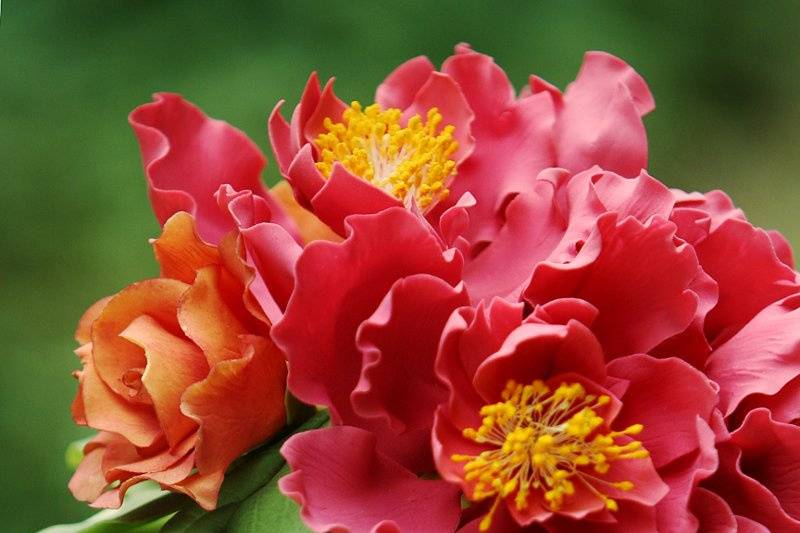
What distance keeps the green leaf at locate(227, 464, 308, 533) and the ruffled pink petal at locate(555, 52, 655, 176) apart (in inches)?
8.8

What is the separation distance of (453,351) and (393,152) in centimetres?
14

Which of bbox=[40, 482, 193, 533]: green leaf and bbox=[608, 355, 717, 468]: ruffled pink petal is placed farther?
bbox=[40, 482, 193, 533]: green leaf

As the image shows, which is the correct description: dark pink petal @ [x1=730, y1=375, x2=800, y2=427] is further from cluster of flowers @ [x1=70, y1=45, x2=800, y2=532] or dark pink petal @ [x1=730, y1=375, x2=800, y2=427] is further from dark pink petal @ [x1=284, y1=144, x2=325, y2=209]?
dark pink petal @ [x1=284, y1=144, x2=325, y2=209]

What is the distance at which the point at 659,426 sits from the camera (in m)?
0.49

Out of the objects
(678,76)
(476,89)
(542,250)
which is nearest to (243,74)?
(678,76)

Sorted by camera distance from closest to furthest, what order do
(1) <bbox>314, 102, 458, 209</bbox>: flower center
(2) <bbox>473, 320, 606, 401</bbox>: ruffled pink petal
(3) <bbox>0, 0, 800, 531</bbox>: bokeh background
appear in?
(2) <bbox>473, 320, 606, 401</bbox>: ruffled pink petal, (1) <bbox>314, 102, 458, 209</bbox>: flower center, (3) <bbox>0, 0, 800, 531</bbox>: bokeh background

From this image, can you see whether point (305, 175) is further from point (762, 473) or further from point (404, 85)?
point (762, 473)

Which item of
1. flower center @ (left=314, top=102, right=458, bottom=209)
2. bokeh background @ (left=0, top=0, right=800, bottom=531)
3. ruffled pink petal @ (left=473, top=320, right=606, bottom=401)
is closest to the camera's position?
ruffled pink petal @ (left=473, top=320, right=606, bottom=401)

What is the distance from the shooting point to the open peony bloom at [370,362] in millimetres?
475

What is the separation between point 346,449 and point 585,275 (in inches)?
5.0

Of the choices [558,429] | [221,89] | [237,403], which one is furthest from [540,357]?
[221,89]

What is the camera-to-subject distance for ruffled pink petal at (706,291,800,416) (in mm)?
508

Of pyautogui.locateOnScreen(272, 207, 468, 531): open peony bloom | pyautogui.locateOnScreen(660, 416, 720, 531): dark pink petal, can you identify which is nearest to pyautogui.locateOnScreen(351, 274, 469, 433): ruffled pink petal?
pyautogui.locateOnScreen(272, 207, 468, 531): open peony bloom

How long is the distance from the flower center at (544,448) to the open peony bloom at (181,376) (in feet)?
0.36
